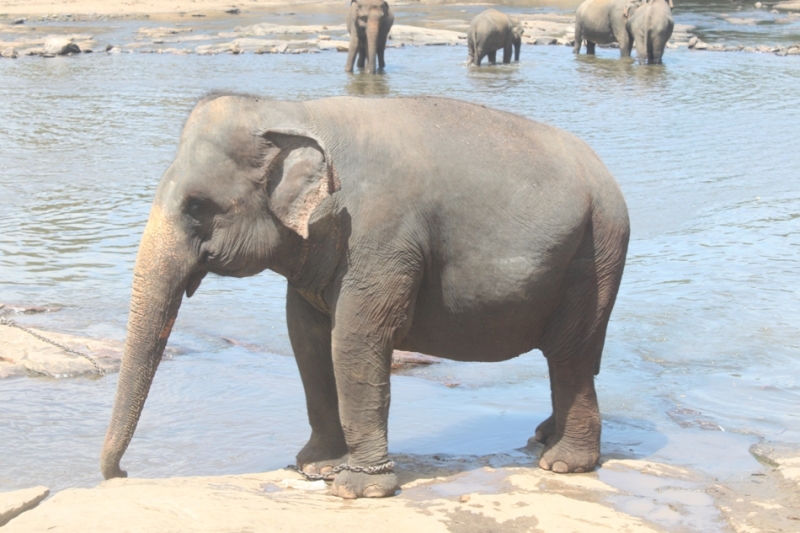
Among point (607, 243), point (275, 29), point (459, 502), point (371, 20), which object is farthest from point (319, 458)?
point (275, 29)

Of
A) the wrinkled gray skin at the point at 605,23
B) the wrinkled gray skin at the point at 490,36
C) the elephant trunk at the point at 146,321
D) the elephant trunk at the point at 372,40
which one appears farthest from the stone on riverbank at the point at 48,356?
the wrinkled gray skin at the point at 605,23

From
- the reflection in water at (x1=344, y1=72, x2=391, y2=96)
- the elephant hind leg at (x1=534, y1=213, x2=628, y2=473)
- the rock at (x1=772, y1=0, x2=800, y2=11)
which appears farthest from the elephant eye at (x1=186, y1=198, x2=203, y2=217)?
the rock at (x1=772, y1=0, x2=800, y2=11)

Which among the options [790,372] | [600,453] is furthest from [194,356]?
[790,372]

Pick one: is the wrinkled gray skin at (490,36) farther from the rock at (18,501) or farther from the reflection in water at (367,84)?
the rock at (18,501)

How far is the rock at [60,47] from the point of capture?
78.0ft

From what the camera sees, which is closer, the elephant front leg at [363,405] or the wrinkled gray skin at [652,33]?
the elephant front leg at [363,405]

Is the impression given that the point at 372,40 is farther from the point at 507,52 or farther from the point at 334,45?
the point at 334,45

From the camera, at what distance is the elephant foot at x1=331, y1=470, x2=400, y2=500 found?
4.23 meters

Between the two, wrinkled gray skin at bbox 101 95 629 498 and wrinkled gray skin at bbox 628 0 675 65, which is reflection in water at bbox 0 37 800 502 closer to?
wrinkled gray skin at bbox 101 95 629 498

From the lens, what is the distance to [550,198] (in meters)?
4.36

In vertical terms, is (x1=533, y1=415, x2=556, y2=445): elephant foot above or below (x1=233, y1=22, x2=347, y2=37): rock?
below

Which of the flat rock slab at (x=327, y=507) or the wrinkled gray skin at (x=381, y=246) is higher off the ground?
the wrinkled gray skin at (x=381, y=246)

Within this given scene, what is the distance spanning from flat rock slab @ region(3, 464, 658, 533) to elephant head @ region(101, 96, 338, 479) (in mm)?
277

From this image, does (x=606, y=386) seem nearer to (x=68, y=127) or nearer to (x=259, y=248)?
(x=259, y=248)
